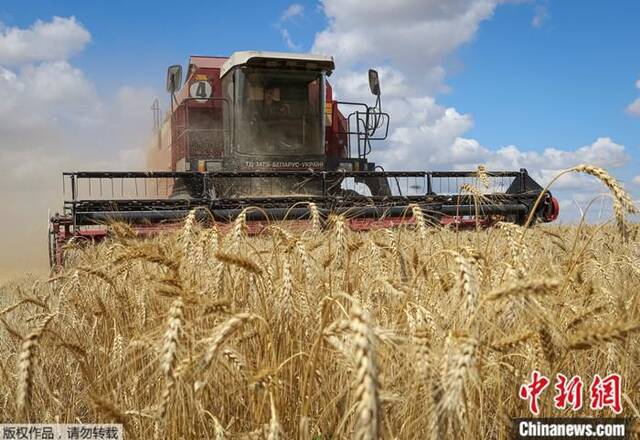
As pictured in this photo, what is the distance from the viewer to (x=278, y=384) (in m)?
1.70

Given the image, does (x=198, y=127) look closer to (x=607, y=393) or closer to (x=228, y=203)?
(x=228, y=203)

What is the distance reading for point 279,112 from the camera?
9.95m

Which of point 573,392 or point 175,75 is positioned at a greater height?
point 175,75

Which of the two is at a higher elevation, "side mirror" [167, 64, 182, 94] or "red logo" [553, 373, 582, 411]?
"side mirror" [167, 64, 182, 94]

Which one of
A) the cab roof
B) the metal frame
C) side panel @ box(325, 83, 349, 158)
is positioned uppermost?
the cab roof

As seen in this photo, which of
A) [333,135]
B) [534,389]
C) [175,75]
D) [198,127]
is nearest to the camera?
[534,389]

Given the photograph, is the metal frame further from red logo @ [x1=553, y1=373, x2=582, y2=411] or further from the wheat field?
red logo @ [x1=553, y1=373, x2=582, y2=411]

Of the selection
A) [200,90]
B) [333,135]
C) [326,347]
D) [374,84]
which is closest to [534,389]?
[326,347]

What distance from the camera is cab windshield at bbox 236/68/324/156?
31.8 feet

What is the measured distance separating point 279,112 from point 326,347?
8420 millimetres

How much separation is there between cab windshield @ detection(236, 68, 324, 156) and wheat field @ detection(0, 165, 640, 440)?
690cm

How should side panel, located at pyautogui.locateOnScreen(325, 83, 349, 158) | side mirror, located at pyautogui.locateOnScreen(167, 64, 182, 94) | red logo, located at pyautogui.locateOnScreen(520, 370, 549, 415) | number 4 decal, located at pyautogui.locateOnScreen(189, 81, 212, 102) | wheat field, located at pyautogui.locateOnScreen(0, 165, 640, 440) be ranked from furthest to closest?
side panel, located at pyautogui.locateOnScreen(325, 83, 349, 158) → number 4 decal, located at pyautogui.locateOnScreen(189, 81, 212, 102) → side mirror, located at pyautogui.locateOnScreen(167, 64, 182, 94) → red logo, located at pyautogui.locateOnScreen(520, 370, 549, 415) → wheat field, located at pyautogui.locateOnScreen(0, 165, 640, 440)

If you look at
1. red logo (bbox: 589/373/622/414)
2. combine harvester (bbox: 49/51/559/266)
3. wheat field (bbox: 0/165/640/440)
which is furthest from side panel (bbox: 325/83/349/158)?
red logo (bbox: 589/373/622/414)

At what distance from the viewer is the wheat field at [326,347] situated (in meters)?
1.37
